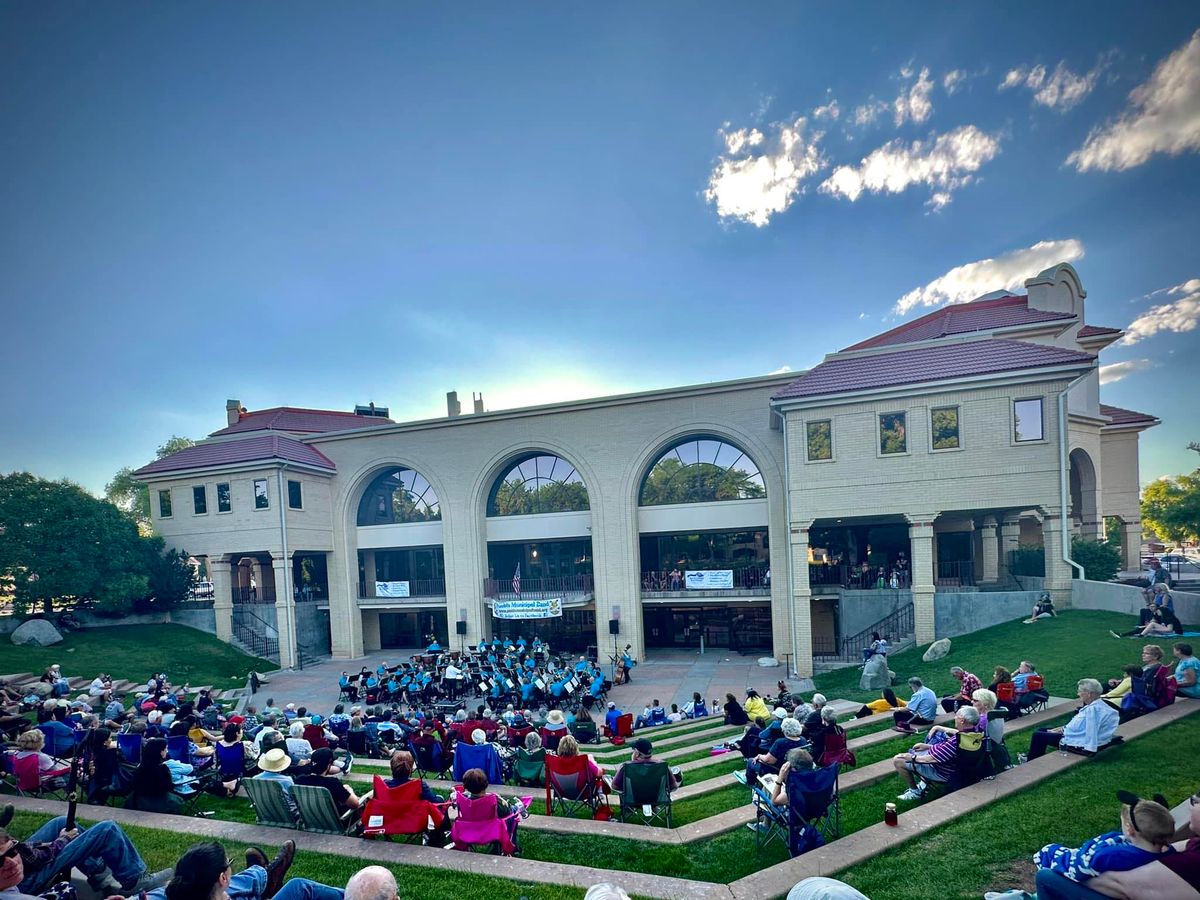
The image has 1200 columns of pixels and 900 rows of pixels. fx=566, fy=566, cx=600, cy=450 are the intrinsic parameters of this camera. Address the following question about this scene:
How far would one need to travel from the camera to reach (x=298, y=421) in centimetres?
3369

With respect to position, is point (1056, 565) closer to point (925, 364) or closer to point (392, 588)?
point (925, 364)

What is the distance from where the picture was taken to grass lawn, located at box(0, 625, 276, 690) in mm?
20734

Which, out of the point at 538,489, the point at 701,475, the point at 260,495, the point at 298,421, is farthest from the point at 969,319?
the point at 298,421

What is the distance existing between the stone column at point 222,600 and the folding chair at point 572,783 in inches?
1008

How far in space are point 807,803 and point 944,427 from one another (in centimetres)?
1616

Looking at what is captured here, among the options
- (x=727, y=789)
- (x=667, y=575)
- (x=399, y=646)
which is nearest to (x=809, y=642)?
(x=667, y=575)

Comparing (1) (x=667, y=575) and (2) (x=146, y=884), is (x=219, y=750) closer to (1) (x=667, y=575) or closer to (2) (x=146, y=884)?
(2) (x=146, y=884)

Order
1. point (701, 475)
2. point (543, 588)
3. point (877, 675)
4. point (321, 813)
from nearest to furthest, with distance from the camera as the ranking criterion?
point (321, 813)
point (877, 675)
point (701, 475)
point (543, 588)

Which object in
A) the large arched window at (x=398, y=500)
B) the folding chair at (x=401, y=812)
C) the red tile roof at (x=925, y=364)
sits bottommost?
the folding chair at (x=401, y=812)

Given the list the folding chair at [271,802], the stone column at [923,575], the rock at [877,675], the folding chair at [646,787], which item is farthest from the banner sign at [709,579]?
the folding chair at [271,802]

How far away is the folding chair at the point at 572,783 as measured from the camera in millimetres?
7202

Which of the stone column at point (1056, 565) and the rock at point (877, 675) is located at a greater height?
the stone column at point (1056, 565)

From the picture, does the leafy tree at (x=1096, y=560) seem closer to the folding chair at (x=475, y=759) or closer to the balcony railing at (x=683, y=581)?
the balcony railing at (x=683, y=581)

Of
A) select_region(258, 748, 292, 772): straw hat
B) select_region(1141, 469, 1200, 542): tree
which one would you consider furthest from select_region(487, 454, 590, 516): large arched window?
select_region(1141, 469, 1200, 542): tree
